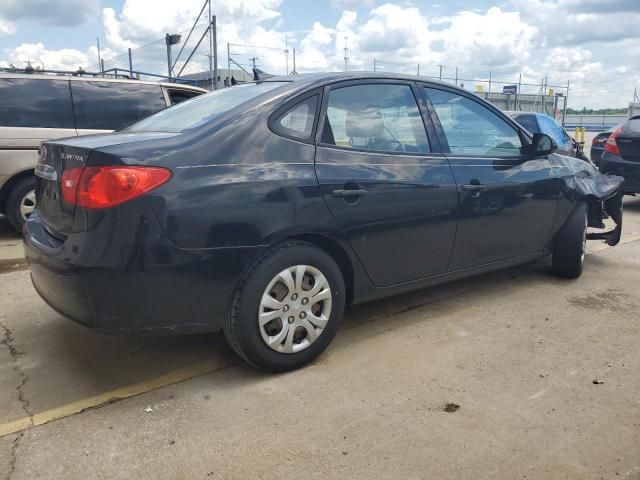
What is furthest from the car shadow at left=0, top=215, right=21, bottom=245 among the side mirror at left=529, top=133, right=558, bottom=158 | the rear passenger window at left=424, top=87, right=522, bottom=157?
the side mirror at left=529, top=133, right=558, bottom=158

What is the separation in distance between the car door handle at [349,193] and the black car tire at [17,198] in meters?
4.36

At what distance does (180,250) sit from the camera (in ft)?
8.43

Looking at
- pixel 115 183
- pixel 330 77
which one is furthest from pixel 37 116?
pixel 115 183

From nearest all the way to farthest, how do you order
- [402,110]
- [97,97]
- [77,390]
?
[77,390] < [402,110] < [97,97]

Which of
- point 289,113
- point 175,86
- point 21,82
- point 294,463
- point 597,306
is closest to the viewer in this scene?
point 294,463

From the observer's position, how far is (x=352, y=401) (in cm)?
275

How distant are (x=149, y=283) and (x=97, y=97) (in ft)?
15.2

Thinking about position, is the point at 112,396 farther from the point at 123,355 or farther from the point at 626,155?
the point at 626,155

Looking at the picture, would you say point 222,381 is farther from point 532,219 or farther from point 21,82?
point 21,82

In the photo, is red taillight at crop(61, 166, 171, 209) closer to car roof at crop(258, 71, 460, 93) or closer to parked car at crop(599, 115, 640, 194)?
car roof at crop(258, 71, 460, 93)

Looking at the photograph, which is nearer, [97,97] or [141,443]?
[141,443]

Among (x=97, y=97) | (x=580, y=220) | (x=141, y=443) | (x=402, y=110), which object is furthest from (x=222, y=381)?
(x=97, y=97)

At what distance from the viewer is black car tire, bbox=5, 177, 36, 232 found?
597 cm

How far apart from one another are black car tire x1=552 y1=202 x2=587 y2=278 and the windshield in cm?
272
